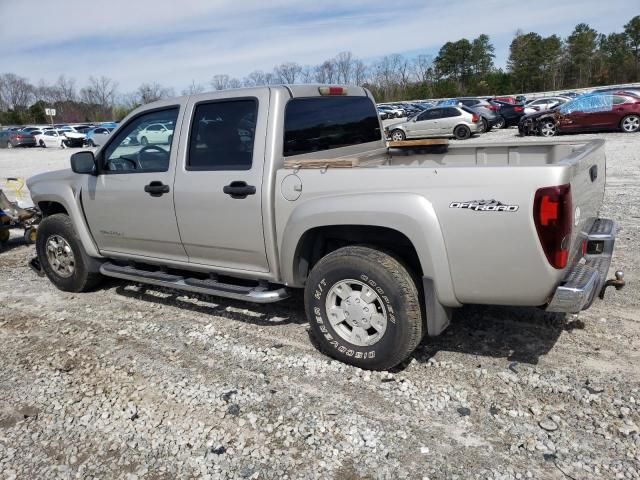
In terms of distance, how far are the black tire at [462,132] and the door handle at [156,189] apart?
67.8 ft

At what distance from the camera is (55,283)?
19.5 feet

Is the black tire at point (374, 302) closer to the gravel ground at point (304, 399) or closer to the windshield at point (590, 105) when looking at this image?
the gravel ground at point (304, 399)

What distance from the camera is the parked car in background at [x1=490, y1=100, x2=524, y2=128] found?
27203 mm

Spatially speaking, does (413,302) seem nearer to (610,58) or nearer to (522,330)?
(522,330)

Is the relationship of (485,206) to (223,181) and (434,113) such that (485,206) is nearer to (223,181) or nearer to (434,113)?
(223,181)

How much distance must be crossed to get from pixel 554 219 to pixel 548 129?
20477 millimetres

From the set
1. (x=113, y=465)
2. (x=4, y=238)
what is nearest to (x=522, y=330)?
(x=113, y=465)

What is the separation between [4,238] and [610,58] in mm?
80559

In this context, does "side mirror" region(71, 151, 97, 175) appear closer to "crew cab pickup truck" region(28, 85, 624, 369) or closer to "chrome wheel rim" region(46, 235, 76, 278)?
"crew cab pickup truck" region(28, 85, 624, 369)

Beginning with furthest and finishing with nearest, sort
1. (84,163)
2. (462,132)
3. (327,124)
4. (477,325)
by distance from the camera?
(462,132)
(84,163)
(327,124)
(477,325)

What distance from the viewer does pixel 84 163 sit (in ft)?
16.5

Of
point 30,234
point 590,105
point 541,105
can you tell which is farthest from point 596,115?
point 30,234

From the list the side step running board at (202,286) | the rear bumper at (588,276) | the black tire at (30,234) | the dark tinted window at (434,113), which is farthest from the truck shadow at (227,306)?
the dark tinted window at (434,113)

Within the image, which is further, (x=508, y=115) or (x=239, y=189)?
(x=508, y=115)
